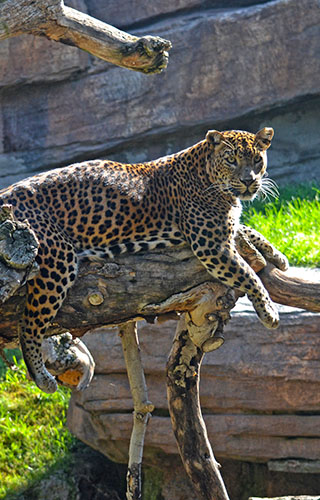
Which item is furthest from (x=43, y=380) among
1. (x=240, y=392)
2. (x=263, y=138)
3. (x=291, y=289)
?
(x=240, y=392)

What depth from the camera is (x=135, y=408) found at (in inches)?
231

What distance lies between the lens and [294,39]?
10.6m

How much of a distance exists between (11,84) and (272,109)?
3.66 m

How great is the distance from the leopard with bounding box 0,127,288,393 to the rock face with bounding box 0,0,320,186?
482 centimetres

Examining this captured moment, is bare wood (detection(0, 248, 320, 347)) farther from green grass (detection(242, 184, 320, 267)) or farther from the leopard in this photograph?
green grass (detection(242, 184, 320, 267))

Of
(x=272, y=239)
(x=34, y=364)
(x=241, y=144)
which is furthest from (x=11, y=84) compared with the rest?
(x=34, y=364)

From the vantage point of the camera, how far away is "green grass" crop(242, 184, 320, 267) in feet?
27.3

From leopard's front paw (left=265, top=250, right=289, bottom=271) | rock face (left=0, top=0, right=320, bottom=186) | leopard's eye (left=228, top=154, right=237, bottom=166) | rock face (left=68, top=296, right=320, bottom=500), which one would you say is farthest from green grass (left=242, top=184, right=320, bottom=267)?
leopard's eye (left=228, top=154, right=237, bottom=166)

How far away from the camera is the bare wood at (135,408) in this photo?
5.82 meters

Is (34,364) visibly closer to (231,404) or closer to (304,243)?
(231,404)

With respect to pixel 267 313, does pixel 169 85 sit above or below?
above

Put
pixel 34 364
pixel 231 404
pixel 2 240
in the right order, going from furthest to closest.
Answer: pixel 231 404
pixel 34 364
pixel 2 240

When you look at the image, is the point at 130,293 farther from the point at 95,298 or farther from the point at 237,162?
Result: the point at 237,162

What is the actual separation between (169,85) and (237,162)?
17.2 feet
